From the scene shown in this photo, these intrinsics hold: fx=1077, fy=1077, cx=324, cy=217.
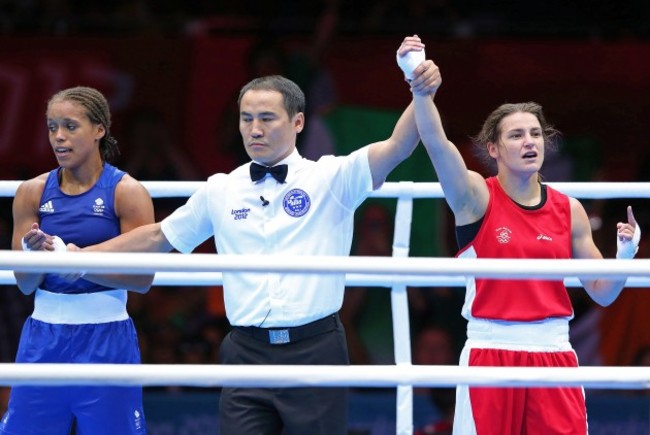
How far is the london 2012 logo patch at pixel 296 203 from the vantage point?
2.85 meters

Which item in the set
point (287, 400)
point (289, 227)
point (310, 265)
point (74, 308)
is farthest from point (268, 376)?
point (74, 308)

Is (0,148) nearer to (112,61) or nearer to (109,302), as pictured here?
(112,61)

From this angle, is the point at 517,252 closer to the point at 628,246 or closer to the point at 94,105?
the point at 628,246

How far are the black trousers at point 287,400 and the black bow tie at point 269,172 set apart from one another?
426 millimetres

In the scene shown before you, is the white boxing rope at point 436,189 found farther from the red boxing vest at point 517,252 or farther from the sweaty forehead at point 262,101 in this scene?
the sweaty forehead at point 262,101

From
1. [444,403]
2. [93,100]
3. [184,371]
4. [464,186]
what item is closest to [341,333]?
[464,186]

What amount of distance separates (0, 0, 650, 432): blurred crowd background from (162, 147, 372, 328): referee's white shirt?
3220 mm

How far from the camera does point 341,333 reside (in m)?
2.84

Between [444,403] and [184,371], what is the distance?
365 centimetres

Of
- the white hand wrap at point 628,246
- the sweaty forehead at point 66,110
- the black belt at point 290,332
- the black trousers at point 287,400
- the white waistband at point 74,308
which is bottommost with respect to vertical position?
the black trousers at point 287,400

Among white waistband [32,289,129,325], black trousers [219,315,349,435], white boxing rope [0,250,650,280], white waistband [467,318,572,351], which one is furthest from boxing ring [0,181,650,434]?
white waistband [32,289,129,325]

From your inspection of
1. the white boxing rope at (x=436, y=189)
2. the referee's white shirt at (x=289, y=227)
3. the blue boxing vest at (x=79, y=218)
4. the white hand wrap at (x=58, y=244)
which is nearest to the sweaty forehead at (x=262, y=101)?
the referee's white shirt at (x=289, y=227)

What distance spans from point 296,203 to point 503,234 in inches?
24.2

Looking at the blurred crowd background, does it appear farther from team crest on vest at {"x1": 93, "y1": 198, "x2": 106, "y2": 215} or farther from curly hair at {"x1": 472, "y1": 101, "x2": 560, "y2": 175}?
team crest on vest at {"x1": 93, "y1": 198, "x2": 106, "y2": 215}
